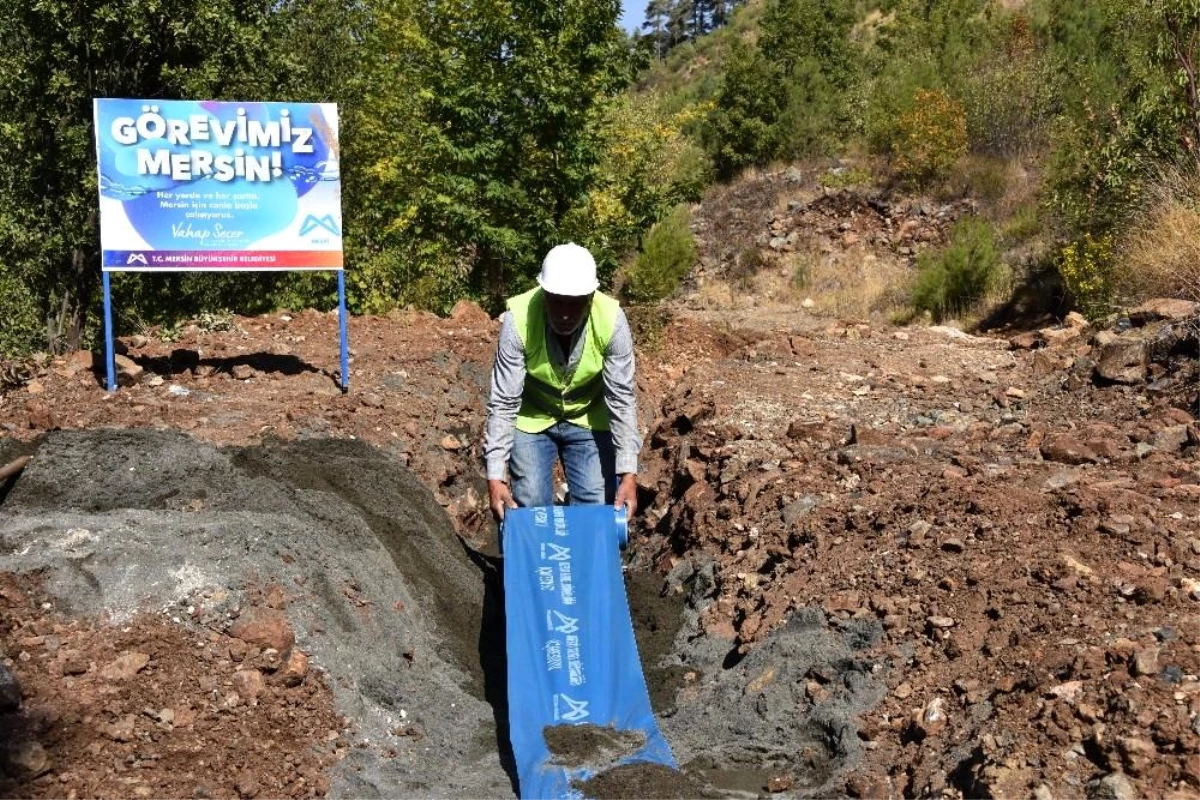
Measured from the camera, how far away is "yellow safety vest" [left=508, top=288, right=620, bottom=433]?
5250 mm

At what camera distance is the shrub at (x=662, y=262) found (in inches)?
681

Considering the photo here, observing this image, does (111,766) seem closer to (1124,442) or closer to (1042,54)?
(1124,442)

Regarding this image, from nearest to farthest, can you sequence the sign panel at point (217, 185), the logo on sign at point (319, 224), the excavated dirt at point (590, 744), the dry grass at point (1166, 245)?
the excavated dirt at point (590, 744)
the sign panel at point (217, 185)
the logo on sign at point (319, 224)
the dry grass at point (1166, 245)

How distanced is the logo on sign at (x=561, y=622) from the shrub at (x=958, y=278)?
478 inches

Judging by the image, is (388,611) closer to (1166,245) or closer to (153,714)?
(153,714)

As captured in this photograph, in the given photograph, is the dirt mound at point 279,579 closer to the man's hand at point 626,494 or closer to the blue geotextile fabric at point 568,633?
the blue geotextile fabric at point 568,633

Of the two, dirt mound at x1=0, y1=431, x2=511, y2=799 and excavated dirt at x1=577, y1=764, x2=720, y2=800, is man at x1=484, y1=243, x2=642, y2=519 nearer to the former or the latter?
dirt mound at x1=0, y1=431, x2=511, y2=799

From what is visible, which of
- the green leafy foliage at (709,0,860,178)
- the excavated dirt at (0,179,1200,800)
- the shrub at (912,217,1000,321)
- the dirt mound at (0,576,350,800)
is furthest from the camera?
the green leafy foliage at (709,0,860,178)

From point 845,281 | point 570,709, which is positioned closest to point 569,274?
point 570,709

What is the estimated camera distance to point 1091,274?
1245cm

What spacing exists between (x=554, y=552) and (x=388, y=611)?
977 mm

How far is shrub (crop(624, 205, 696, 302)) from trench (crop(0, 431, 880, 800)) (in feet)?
31.6

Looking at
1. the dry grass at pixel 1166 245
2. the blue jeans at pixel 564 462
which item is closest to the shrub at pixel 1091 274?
the dry grass at pixel 1166 245

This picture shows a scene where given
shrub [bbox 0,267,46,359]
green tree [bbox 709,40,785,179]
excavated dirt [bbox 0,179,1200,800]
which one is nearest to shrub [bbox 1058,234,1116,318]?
excavated dirt [bbox 0,179,1200,800]
